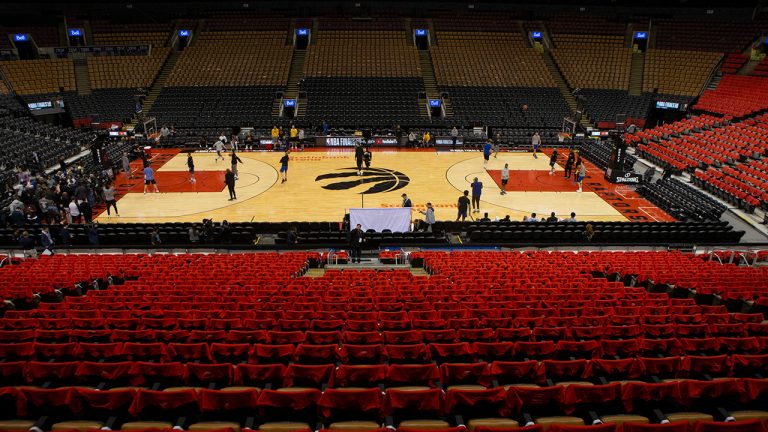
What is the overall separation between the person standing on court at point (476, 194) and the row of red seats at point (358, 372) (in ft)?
48.5

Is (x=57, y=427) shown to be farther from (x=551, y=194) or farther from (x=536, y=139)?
(x=536, y=139)

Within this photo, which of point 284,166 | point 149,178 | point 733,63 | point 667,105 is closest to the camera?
point 149,178

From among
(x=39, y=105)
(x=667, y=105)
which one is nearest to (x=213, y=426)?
(x=39, y=105)

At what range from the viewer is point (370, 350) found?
7.28 m

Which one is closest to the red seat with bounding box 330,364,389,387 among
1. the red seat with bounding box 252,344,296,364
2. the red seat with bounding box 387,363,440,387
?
the red seat with bounding box 387,363,440,387

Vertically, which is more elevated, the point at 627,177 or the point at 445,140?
the point at 445,140

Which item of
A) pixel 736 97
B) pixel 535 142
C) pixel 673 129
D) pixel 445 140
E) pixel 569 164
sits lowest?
pixel 569 164

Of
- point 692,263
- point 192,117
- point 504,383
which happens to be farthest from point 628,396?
point 192,117

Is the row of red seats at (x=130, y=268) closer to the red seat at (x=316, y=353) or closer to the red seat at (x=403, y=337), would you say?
the red seat at (x=316, y=353)

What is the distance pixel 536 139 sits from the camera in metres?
31.9

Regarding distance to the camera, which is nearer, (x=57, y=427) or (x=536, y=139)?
(x=57, y=427)

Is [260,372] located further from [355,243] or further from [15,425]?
[355,243]

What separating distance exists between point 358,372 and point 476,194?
16145 mm

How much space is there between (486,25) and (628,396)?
46637 millimetres
